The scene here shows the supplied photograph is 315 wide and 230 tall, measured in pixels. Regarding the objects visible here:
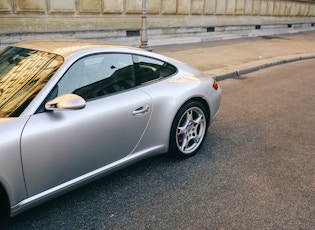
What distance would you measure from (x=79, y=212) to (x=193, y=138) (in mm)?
1728

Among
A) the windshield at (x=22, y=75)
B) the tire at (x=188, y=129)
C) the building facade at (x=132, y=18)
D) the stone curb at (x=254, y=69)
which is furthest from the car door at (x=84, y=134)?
the building facade at (x=132, y=18)

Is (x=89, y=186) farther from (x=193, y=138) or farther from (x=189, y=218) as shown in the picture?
(x=193, y=138)

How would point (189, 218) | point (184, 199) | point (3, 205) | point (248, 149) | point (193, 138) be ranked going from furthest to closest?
point (248, 149) < point (193, 138) < point (184, 199) < point (189, 218) < point (3, 205)

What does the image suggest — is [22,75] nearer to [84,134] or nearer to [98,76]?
[98,76]

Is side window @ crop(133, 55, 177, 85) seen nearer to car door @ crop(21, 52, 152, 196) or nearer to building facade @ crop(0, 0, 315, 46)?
car door @ crop(21, 52, 152, 196)

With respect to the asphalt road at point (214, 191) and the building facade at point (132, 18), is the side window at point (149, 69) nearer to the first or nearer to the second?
the asphalt road at point (214, 191)

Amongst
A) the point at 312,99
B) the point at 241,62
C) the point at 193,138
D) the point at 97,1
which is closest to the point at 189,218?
the point at 193,138

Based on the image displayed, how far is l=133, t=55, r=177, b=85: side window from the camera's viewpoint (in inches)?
140

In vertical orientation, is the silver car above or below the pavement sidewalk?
above

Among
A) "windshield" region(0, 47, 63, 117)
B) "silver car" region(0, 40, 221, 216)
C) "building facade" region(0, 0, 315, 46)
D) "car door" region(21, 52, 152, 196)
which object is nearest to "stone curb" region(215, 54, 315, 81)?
"silver car" region(0, 40, 221, 216)

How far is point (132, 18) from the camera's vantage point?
516 inches

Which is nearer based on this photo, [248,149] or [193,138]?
[193,138]

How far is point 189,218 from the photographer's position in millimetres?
2957

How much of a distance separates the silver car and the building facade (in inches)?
294
